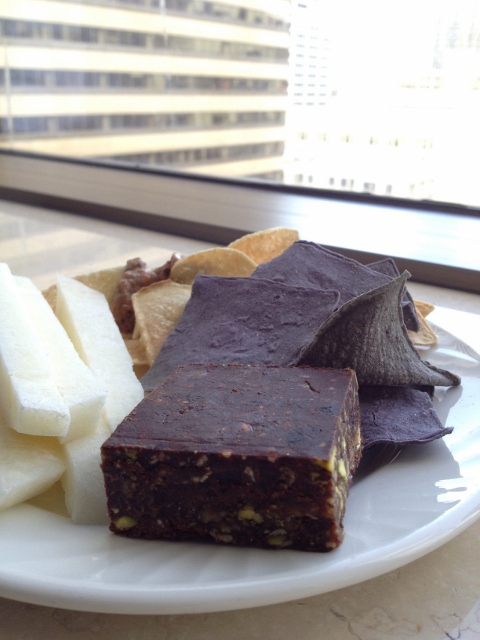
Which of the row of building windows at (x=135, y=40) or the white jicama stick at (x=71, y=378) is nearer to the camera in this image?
the white jicama stick at (x=71, y=378)

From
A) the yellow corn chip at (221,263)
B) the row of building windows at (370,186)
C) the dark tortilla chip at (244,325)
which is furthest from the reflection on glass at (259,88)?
the dark tortilla chip at (244,325)

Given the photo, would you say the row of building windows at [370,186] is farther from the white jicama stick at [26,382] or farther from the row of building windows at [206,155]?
the white jicama stick at [26,382]

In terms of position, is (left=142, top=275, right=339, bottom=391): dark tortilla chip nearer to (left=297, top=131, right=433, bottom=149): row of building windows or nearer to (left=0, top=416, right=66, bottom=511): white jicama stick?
(left=0, top=416, right=66, bottom=511): white jicama stick

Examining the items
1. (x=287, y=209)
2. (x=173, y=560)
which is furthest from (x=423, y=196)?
(x=173, y=560)

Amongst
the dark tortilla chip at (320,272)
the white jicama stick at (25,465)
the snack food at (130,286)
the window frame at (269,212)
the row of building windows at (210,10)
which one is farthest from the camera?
the row of building windows at (210,10)

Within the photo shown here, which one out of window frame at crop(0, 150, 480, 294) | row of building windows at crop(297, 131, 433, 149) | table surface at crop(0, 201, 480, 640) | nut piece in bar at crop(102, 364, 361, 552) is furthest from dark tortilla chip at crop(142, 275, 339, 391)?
row of building windows at crop(297, 131, 433, 149)

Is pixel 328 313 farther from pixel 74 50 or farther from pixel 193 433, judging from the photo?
pixel 74 50
